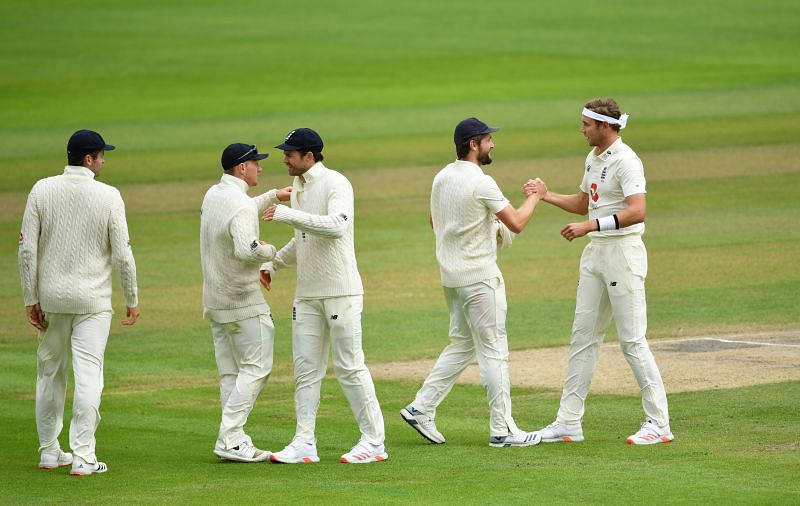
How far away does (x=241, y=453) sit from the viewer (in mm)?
9945

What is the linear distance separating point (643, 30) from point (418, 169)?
75.6 feet

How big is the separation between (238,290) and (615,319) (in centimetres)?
260

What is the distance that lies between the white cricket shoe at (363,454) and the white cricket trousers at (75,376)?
165 cm

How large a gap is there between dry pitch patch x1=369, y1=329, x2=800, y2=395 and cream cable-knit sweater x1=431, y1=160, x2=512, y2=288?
250 cm

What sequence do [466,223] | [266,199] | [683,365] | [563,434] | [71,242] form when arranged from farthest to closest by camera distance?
[683,365] < [266,199] < [563,434] < [466,223] < [71,242]

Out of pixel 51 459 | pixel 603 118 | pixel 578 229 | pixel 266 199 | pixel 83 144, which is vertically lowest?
pixel 51 459

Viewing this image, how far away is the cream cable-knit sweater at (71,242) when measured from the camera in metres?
9.73

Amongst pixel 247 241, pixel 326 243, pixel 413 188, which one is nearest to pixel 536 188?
pixel 326 243

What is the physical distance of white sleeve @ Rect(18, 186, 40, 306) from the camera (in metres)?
9.79

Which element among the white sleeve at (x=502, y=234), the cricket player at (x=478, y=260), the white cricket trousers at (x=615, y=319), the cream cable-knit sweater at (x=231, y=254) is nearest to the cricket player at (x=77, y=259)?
the cream cable-knit sweater at (x=231, y=254)

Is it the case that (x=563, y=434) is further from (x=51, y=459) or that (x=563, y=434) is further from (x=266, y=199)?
(x=51, y=459)

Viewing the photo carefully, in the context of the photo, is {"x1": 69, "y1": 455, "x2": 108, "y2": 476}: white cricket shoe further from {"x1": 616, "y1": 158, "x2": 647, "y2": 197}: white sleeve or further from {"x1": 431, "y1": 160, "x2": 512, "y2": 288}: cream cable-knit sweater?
{"x1": 616, "y1": 158, "x2": 647, "y2": 197}: white sleeve

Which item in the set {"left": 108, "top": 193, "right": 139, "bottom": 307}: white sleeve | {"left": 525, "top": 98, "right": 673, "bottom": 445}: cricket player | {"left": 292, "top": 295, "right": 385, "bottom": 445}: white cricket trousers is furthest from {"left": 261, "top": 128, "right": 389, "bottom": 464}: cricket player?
{"left": 525, "top": 98, "right": 673, "bottom": 445}: cricket player

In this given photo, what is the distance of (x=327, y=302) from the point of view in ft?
32.6
